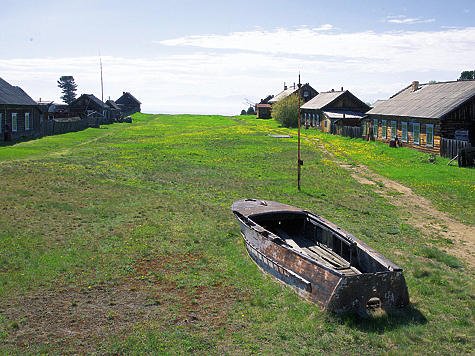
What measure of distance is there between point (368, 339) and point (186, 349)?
330cm

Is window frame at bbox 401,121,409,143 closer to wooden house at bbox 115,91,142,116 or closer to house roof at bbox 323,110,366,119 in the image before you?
house roof at bbox 323,110,366,119

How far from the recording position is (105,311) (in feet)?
27.7

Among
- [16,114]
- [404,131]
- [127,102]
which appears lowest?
[404,131]

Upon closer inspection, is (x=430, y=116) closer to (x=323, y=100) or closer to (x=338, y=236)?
(x=338, y=236)

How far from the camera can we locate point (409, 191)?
20.6m

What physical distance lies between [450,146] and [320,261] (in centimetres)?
2313

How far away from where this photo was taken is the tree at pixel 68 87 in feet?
428

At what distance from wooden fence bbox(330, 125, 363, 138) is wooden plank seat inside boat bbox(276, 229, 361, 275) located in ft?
119

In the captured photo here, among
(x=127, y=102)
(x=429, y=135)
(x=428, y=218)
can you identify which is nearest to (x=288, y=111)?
(x=429, y=135)

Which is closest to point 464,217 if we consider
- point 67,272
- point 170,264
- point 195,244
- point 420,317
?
point 420,317

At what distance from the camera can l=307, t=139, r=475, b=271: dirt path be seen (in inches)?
502

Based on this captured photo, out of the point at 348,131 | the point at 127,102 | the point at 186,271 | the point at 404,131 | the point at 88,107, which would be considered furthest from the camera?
the point at 127,102

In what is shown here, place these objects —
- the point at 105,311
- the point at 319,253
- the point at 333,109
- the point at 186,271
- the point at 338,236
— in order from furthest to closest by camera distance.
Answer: the point at 333,109 < the point at 319,253 < the point at 186,271 < the point at 338,236 < the point at 105,311

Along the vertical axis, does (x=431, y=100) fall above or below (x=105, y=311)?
above
